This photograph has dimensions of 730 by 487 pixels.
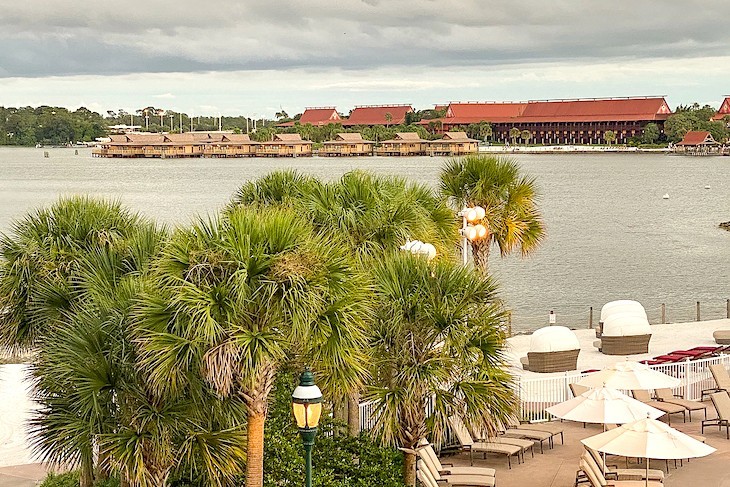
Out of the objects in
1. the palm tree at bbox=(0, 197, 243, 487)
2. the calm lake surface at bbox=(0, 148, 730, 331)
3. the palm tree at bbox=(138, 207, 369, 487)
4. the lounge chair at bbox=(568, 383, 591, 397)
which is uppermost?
the palm tree at bbox=(138, 207, 369, 487)

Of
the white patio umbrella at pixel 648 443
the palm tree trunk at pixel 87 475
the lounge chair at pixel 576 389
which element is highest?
the white patio umbrella at pixel 648 443

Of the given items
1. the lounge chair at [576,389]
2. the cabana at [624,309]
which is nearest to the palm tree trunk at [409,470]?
the lounge chair at [576,389]

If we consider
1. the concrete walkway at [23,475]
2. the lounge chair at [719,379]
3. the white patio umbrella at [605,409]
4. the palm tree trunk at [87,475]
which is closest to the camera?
the white patio umbrella at [605,409]

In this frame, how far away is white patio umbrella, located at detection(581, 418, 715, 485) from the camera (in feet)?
43.4

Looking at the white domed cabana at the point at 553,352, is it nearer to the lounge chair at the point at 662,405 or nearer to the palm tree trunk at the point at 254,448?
the lounge chair at the point at 662,405

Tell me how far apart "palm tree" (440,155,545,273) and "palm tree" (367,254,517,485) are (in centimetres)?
1205

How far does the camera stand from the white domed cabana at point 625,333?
84.8 feet

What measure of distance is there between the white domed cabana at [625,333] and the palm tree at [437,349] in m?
12.1

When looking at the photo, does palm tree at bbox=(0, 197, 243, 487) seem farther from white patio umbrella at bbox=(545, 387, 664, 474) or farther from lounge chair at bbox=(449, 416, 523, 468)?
white patio umbrella at bbox=(545, 387, 664, 474)

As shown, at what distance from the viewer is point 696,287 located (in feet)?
174

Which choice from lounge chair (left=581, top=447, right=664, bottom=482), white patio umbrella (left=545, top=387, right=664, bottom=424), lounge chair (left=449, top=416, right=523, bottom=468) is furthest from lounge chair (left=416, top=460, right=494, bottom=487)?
white patio umbrella (left=545, top=387, right=664, bottom=424)

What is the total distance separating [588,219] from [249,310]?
297ft

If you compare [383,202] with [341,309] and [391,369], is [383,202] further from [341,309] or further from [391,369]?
[341,309]

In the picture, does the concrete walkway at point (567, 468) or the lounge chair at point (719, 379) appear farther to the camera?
the lounge chair at point (719, 379)
